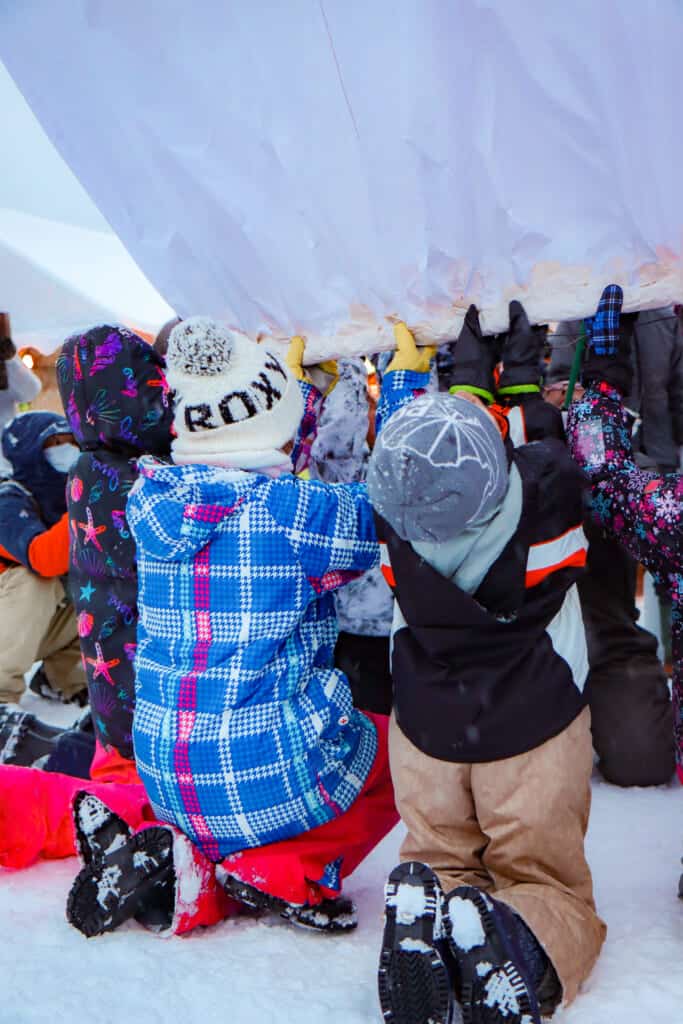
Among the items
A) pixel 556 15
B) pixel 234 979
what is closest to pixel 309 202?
pixel 556 15

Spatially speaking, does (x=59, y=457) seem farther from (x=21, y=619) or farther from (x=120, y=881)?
(x=120, y=881)

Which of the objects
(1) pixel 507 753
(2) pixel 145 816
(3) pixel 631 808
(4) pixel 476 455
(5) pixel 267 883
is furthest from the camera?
(3) pixel 631 808

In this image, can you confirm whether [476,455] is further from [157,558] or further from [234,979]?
[234,979]

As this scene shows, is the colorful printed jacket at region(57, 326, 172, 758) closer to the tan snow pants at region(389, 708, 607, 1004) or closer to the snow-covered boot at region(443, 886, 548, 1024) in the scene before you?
the tan snow pants at region(389, 708, 607, 1004)

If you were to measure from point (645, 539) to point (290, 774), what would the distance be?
2.53 ft

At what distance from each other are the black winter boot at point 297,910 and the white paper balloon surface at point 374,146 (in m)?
1.15

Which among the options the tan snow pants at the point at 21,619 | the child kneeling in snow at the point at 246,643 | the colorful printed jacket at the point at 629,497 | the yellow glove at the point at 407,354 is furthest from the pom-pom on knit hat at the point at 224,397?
the tan snow pants at the point at 21,619

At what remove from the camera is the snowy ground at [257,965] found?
127 centimetres

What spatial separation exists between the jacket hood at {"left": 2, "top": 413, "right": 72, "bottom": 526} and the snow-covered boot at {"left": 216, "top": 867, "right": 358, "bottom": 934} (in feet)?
5.72

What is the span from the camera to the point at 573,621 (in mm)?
1442

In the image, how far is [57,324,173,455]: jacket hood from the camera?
1.94 m

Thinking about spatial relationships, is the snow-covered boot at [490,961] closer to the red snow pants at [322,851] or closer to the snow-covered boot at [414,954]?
the snow-covered boot at [414,954]

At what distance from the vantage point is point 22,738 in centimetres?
238

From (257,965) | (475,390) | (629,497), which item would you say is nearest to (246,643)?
(257,965)
